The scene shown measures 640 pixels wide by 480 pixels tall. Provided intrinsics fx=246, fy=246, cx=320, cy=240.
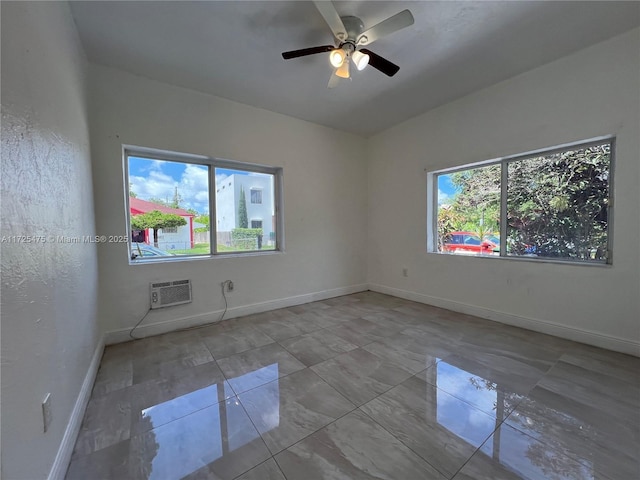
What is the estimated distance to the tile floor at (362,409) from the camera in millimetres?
1203

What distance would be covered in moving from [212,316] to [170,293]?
1.86 feet

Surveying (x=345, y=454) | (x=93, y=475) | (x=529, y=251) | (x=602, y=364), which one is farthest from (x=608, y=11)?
(x=93, y=475)

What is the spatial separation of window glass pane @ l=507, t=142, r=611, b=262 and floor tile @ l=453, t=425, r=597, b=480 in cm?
213

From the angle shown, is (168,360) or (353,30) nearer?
(353,30)

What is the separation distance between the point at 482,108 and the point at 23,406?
4.36 metres

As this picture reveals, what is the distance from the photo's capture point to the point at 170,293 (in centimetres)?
280

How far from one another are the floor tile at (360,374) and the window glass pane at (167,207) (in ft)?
7.14

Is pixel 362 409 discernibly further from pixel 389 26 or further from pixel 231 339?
pixel 389 26

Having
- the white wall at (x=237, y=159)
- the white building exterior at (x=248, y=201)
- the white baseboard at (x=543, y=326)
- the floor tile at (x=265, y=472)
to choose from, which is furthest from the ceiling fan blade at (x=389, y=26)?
the white baseboard at (x=543, y=326)

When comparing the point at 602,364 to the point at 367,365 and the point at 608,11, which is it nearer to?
the point at 367,365

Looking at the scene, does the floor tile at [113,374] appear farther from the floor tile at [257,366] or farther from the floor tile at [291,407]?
the floor tile at [291,407]

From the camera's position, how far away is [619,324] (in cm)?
224

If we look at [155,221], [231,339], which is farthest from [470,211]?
[155,221]

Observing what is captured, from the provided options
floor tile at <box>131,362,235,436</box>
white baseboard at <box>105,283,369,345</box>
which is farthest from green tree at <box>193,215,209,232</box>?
floor tile at <box>131,362,235,436</box>
